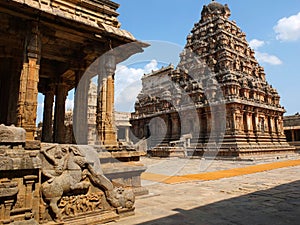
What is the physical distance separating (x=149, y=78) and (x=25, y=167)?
2069 inches

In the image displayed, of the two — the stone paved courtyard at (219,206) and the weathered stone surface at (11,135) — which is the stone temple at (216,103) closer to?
the stone paved courtyard at (219,206)

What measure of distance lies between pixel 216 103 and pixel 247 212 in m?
22.8

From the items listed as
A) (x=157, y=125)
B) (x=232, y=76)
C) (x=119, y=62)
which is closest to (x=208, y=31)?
(x=232, y=76)

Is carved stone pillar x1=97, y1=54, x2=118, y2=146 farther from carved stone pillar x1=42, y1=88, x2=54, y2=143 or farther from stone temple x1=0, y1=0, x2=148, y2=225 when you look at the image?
carved stone pillar x1=42, y1=88, x2=54, y2=143

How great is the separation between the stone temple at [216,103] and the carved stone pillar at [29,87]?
21.2m

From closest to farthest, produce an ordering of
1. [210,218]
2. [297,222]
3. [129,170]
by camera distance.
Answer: [297,222], [210,218], [129,170]

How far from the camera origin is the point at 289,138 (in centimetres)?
4381

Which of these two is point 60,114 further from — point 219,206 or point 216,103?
point 216,103

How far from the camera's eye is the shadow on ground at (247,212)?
16.6 ft

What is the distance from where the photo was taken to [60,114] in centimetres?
1070

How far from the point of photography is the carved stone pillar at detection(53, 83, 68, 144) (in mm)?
10446

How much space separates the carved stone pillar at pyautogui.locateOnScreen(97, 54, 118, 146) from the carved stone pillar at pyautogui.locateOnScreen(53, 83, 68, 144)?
11.7 feet

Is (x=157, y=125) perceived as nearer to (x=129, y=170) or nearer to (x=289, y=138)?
(x=289, y=138)

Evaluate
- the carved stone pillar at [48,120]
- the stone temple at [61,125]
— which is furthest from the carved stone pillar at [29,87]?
the carved stone pillar at [48,120]
